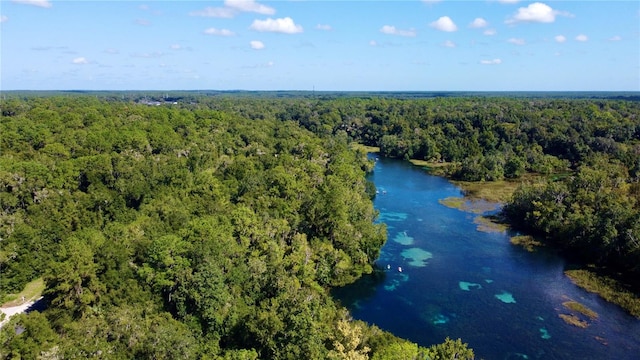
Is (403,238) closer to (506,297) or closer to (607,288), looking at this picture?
(506,297)

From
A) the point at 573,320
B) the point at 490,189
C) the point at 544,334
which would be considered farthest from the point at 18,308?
the point at 490,189

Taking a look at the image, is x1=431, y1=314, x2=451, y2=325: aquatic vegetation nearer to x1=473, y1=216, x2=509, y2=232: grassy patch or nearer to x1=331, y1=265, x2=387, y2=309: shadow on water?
x1=331, y1=265, x2=387, y2=309: shadow on water

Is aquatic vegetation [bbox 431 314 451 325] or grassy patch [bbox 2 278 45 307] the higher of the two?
grassy patch [bbox 2 278 45 307]

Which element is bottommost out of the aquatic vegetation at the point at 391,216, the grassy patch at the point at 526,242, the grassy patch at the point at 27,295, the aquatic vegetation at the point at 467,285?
the aquatic vegetation at the point at 467,285

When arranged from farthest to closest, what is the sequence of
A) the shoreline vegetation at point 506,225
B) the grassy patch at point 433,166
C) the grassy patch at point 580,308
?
the grassy patch at point 433,166 < the shoreline vegetation at point 506,225 < the grassy patch at point 580,308

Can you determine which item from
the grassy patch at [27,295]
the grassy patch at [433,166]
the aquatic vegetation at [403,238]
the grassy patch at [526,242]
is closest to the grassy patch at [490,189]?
the grassy patch at [433,166]

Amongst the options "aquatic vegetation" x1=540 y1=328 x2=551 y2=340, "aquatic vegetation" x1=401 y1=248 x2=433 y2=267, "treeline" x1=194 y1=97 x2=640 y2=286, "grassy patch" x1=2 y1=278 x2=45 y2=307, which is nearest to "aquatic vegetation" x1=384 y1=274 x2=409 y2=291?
"aquatic vegetation" x1=401 y1=248 x2=433 y2=267

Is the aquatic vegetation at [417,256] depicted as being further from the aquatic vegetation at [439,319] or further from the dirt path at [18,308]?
the dirt path at [18,308]
